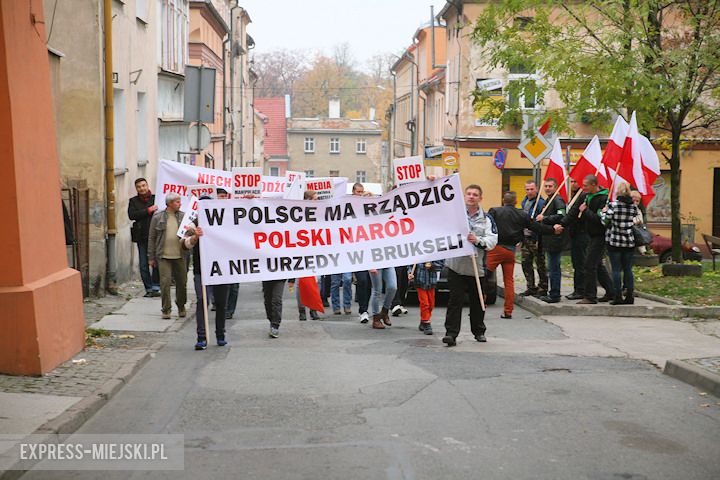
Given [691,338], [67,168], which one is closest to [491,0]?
[67,168]

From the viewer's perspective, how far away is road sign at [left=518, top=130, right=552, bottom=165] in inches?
816

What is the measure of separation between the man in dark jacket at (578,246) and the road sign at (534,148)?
13.5ft

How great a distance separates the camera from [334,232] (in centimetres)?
1323

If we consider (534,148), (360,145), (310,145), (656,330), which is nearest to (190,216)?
(656,330)

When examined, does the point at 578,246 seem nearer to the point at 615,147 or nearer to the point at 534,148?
the point at 615,147

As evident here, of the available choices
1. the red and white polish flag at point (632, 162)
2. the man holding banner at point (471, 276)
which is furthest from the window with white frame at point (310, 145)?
the man holding banner at point (471, 276)

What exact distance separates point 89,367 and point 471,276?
15.0 ft

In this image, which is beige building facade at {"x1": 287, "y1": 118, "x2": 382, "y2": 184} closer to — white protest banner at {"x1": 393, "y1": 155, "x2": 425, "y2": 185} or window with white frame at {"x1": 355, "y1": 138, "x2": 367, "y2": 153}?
window with white frame at {"x1": 355, "y1": 138, "x2": 367, "y2": 153}

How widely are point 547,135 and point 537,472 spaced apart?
1484 cm

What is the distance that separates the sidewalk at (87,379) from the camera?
789cm

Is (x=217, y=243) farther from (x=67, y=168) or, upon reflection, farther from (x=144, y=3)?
(x=144, y=3)

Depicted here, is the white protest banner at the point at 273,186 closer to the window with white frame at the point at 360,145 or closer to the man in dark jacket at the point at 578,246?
the man in dark jacket at the point at 578,246

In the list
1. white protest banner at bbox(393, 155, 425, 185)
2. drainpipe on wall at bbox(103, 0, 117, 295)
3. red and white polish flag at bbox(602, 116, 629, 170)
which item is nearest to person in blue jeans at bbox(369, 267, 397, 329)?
white protest banner at bbox(393, 155, 425, 185)

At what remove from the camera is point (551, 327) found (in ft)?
46.7
